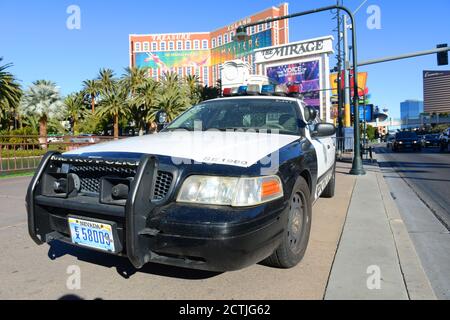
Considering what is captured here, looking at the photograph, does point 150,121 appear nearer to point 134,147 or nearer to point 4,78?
point 4,78

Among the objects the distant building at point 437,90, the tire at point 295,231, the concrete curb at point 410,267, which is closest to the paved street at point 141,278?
the tire at point 295,231

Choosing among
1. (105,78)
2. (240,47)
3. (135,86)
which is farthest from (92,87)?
(240,47)

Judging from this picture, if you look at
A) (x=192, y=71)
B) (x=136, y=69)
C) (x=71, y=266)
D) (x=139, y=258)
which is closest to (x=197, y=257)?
(x=139, y=258)

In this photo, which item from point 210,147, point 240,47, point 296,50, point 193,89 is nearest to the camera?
point 210,147

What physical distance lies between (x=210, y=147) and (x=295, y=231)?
1244 mm

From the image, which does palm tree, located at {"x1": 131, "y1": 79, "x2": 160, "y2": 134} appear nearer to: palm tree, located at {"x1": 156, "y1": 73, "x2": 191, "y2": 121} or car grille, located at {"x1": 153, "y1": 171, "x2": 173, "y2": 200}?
palm tree, located at {"x1": 156, "y1": 73, "x2": 191, "y2": 121}

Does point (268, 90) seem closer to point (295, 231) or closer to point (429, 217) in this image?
point (295, 231)

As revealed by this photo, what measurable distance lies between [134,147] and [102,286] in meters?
1.20

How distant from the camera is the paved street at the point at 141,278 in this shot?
3018 mm

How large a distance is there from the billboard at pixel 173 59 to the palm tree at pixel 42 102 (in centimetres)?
7550

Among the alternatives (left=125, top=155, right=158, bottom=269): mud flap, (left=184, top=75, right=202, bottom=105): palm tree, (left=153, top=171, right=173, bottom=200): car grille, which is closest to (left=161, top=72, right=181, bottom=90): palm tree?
(left=184, top=75, right=202, bottom=105): palm tree

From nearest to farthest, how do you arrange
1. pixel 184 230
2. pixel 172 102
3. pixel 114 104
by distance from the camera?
pixel 184 230, pixel 172 102, pixel 114 104

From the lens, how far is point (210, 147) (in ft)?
10.2
